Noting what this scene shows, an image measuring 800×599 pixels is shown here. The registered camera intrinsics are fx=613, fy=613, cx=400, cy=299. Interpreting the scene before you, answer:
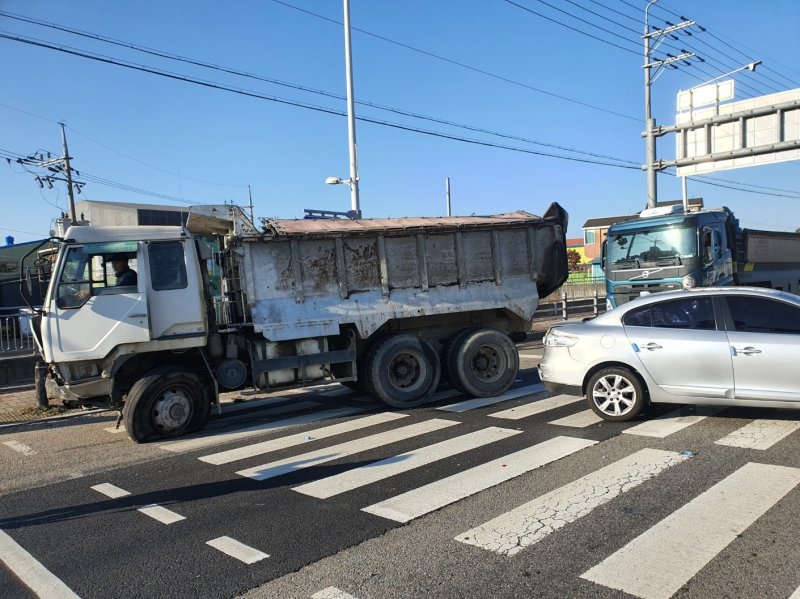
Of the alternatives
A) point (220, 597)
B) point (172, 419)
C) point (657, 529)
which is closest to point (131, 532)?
point (220, 597)

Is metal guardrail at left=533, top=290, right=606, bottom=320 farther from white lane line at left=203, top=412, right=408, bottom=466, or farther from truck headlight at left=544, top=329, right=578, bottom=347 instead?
white lane line at left=203, top=412, right=408, bottom=466

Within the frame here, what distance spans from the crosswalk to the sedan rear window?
1.13 metres

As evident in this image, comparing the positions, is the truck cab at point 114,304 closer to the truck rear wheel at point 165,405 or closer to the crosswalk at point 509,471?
the truck rear wheel at point 165,405

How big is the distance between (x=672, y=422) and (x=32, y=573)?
6.39 meters

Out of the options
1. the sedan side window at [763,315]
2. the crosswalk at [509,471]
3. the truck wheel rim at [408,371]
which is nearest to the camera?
the crosswalk at [509,471]

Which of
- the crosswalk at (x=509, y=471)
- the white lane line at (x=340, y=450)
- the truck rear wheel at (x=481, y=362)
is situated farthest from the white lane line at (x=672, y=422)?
the truck rear wheel at (x=481, y=362)

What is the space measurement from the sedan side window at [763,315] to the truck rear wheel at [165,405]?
6.49 meters

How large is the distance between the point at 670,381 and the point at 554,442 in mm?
1551

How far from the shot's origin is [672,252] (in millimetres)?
13875

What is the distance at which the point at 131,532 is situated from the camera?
4750mm

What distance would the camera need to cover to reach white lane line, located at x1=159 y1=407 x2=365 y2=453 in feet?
24.3

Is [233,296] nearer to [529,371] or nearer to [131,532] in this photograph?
[131,532]

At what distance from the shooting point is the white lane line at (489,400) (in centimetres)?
890

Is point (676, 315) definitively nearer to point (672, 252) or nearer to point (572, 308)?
point (672, 252)
